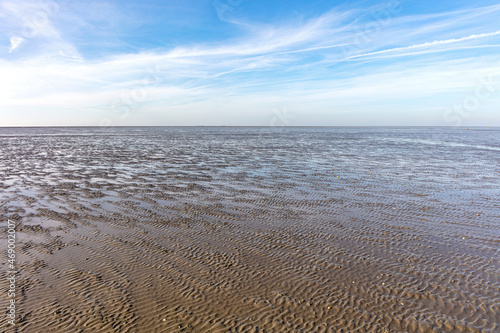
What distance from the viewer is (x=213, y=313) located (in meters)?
6.50

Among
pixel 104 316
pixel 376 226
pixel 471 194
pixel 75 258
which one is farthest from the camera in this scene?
pixel 471 194

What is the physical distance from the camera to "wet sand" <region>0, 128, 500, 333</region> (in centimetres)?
639

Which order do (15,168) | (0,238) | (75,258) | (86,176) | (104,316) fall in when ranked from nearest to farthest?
(104,316), (75,258), (0,238), (86,176), (15,168)

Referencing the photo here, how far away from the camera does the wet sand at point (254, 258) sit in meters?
6.39

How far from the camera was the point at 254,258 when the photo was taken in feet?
29.8

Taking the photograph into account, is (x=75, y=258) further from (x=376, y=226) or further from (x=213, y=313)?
(x=376, y=226)

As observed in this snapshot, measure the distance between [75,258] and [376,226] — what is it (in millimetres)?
11521

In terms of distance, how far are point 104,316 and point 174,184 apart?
43.2 feet

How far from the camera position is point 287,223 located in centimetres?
1209

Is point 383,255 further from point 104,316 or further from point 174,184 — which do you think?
point 174,184

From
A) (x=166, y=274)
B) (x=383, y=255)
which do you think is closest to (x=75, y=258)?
(x=166, y=274)

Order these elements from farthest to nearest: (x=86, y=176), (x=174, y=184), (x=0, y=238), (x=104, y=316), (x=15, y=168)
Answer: (x=15, y=168) → (x=86, y=176) → (x=174, y=184) → (x=0, y=238) → (x=104, y=316)

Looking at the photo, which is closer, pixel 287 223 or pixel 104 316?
pixel 104 316


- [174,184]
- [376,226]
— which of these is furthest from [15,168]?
[376,226]
